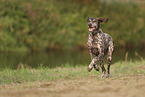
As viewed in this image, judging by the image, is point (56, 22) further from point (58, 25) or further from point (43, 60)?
point (43, 60)

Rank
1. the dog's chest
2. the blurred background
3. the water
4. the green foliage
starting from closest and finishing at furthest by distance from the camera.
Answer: the dog's chest, the water, the blurred background, the green foliage

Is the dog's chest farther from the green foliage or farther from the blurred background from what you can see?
the green foliage

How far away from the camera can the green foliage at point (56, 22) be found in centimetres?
2542

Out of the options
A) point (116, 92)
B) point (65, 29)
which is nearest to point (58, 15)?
point (65, 29)

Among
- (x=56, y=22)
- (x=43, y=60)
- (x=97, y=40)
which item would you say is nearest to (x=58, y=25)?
(x=56, y=22)

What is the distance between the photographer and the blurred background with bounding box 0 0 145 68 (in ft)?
80.0

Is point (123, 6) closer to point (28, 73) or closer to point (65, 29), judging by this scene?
point (65, 29)

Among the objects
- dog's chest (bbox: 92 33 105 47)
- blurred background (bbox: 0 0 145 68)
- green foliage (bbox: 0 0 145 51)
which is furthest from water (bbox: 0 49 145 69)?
green foliage (bbox: 0 0 145 51)

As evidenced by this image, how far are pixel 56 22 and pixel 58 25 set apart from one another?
19.3 inches

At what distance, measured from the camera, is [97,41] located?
7.06 m

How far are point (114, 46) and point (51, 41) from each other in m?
20.1

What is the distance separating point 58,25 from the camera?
1146 inches

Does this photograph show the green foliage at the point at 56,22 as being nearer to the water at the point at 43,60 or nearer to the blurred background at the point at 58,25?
the blurred background at the point at 58,25

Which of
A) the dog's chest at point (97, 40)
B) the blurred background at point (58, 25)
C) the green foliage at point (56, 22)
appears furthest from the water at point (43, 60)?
the green foliage at point (56, 22)
